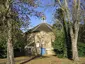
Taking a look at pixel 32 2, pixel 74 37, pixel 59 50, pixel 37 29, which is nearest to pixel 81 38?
pixel 59 50

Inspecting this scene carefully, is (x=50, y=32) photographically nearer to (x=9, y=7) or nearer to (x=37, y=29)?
(x=37, y=29)

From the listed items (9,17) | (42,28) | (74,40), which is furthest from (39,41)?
(9,17)

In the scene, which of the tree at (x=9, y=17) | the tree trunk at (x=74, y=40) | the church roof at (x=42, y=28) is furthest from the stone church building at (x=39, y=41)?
the tree at (x=9, y=17)

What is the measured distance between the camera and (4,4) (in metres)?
21.5

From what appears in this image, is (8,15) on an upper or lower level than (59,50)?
upper

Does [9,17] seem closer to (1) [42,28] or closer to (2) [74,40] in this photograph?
(2) [74,40]

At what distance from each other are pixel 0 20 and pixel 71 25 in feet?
55.5

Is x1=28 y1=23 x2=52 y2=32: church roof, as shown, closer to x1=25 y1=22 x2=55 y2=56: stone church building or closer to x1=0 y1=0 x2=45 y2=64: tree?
x1=25 y1=22 x2=55 y2=56: stone church building

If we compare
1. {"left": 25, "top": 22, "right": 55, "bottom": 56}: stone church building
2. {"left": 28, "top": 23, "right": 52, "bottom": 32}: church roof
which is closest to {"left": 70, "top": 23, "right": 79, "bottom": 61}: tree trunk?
{"left": 25, "top": 22, "right": 55, "bottom": 56}: stone church building

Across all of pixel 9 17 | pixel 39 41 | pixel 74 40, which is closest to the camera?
pixel 9 17

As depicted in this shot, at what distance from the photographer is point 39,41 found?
60.5 m

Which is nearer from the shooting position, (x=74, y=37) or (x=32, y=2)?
(x=32, y=2)

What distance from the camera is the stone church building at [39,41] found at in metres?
59.8

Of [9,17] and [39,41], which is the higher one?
[9,17]
